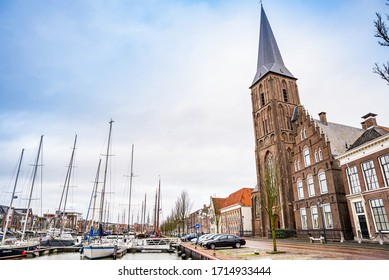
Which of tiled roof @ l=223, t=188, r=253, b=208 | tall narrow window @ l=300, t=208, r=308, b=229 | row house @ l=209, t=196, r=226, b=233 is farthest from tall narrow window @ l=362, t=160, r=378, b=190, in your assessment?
row house @ l=209, t=196, r=226, b=233

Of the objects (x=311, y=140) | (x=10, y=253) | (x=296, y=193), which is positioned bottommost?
(x=10, y=253)

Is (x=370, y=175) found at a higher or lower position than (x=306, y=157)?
lower

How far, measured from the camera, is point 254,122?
43906mm

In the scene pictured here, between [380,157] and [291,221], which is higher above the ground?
[380,157]

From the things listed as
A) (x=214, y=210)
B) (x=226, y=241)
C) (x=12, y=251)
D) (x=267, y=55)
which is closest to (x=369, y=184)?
(x=226, y=241)

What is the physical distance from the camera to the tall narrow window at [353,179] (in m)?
21.7

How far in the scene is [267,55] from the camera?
156ft

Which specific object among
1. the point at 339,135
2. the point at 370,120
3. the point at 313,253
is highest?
the point at 370,120

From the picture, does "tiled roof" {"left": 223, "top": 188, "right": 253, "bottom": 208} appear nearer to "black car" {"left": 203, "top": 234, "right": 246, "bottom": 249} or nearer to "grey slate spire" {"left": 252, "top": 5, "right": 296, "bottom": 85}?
"grey slate spire" {"left": 252, "top": 5, "right": 296, "bottom": 85}

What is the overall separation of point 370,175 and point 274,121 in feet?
63.9

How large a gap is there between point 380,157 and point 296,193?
493 inches

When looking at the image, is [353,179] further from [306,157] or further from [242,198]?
[242,198]
